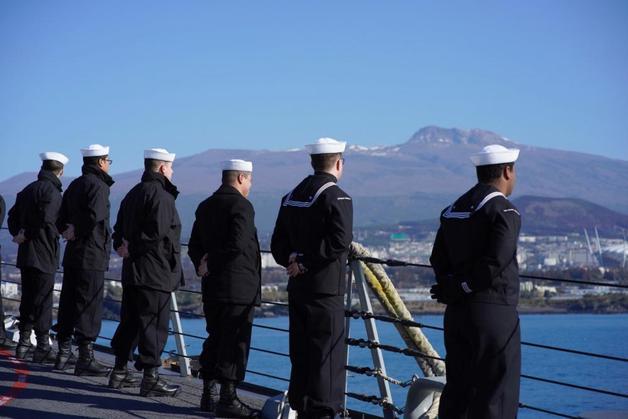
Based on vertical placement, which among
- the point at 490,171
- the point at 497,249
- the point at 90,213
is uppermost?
the point at 490,171

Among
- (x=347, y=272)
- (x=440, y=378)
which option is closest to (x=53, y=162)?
(x=347, y=272)

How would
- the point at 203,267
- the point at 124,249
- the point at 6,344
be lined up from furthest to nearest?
1. the point at 6,344
2. the point at 124,249
3. the point at 203,267

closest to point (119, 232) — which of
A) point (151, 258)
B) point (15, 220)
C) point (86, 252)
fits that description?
point (151, 258)

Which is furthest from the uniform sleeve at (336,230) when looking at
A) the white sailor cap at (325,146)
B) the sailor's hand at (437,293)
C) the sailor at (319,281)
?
the sailor's hand at (437,293)

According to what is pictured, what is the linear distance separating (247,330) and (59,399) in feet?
5.18

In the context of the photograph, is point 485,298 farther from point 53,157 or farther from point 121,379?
point 53,157

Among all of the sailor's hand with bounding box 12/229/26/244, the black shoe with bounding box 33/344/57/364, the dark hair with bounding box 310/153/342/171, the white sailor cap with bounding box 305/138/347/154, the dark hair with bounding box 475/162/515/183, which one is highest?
the white sailor cap with bounding box 305/138/347/154

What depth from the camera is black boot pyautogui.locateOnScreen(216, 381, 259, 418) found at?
7449 millimetres

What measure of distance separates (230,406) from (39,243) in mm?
3461

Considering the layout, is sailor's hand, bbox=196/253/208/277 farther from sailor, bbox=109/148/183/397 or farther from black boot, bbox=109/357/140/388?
black boot, bbox=109/357/140/388

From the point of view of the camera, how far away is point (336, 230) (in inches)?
247

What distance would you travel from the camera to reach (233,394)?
24.6ft

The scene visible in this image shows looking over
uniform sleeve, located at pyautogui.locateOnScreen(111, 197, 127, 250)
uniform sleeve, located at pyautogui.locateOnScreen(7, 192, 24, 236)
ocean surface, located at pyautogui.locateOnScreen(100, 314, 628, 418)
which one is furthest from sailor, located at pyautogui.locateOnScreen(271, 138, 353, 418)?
ocean surface, located at pyautogui.locateOnScreen(100, 314, 628, 418)

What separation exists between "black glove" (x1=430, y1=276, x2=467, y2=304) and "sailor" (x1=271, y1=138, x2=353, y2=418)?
0.89m
